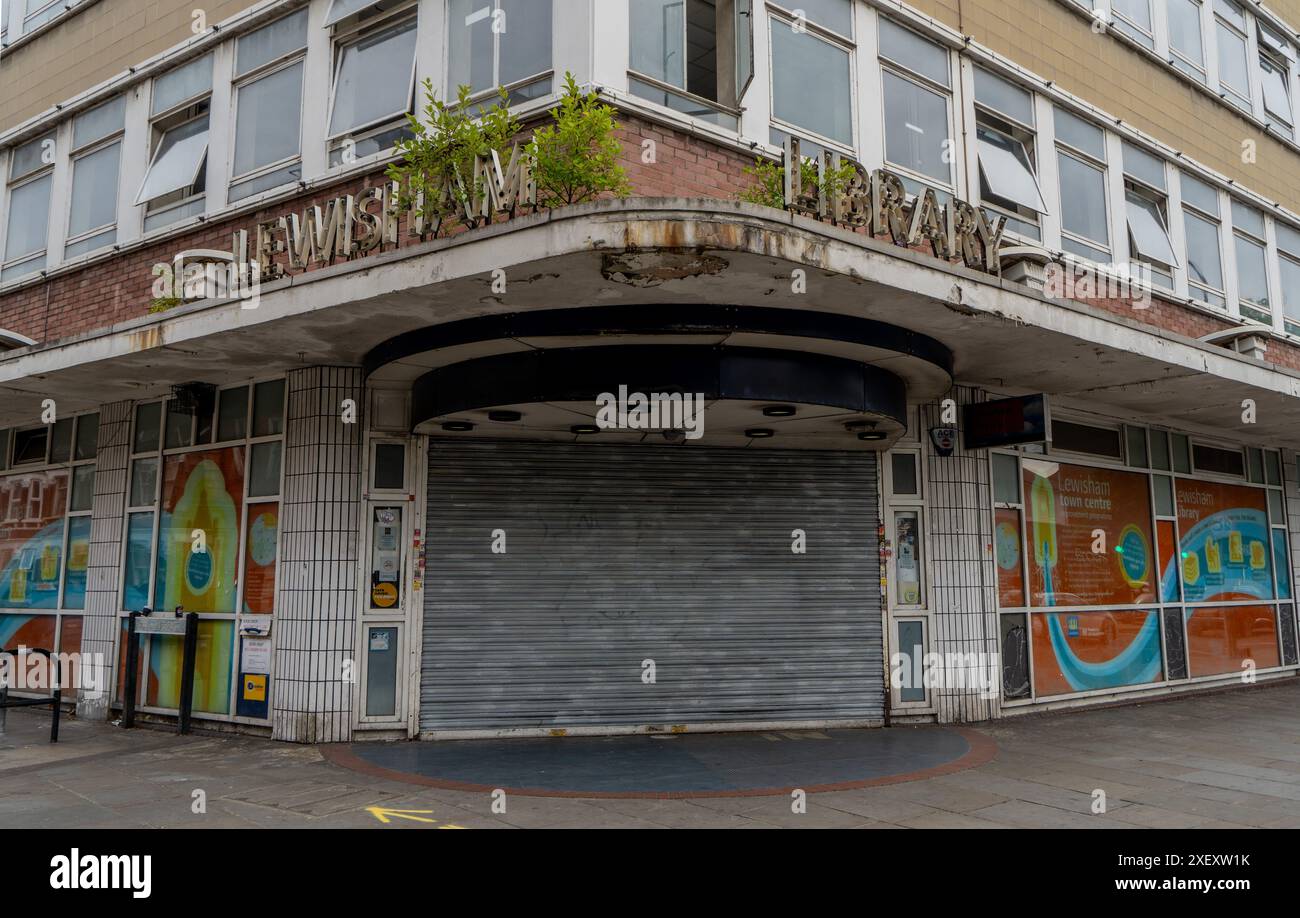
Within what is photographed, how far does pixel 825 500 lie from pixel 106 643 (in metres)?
8.02

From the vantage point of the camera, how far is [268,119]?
1041cm

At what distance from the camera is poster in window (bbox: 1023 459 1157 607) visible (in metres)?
11.6

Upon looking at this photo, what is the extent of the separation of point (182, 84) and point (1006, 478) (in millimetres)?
10442

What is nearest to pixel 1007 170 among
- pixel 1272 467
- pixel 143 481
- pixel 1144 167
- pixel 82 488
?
pixel 1144 167

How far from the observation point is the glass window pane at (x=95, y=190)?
1198 centimetres

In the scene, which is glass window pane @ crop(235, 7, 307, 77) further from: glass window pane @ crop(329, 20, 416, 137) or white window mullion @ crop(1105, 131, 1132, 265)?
white window mullion @ crop(1105, 131, 1132, 265)

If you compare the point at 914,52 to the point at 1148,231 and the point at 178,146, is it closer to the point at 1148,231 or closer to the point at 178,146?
the point at 1148,231

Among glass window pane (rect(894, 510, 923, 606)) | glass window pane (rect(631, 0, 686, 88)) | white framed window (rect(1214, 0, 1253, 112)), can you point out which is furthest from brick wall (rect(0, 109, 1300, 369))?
white framed window (rect(1214, 0, 1253, 112))

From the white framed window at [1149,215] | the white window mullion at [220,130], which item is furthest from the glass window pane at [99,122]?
the white framed window at [1149,215]

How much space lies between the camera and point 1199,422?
13516mm

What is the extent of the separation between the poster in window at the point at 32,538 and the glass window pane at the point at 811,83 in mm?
9629
